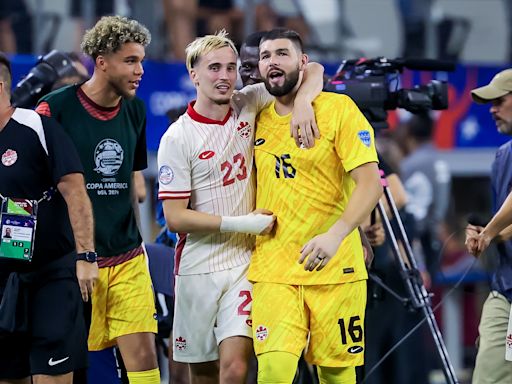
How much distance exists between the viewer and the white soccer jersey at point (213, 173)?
22.3ft

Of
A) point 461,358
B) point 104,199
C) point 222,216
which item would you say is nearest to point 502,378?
point 222,216

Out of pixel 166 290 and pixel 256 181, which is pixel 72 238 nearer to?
pixel 256 181

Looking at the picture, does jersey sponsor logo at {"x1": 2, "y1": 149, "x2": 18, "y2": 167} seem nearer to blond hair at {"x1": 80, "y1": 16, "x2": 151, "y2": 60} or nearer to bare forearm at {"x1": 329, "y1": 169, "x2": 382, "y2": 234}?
blond hair at {"x1": 80, "y1": 16, "x2": 151, "y2": 60}

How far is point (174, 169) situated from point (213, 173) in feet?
0.65

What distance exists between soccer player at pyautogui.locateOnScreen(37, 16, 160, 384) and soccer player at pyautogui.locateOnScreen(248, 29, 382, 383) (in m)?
0.84

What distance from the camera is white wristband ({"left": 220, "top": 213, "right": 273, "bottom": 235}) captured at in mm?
6609

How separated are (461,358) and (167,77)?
433cm

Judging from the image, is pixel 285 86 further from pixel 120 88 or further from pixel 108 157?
pixel 108 157

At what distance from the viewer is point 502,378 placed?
7449 millimetres

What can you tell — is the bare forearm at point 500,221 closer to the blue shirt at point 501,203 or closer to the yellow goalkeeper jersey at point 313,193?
the blue shirt at point 501,203

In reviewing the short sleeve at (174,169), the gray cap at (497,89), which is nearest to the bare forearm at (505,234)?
the gray cap at (497,89)

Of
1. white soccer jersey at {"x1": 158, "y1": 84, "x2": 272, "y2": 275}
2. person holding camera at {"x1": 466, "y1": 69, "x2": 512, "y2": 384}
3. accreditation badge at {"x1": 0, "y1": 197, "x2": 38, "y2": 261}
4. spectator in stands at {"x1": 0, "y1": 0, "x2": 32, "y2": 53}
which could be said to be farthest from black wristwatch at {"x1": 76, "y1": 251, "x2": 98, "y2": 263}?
spectator in stands at {"x1": 0, "y1": 0, "x2": 32, "y2": 53}

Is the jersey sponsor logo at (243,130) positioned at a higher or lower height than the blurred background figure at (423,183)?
higher

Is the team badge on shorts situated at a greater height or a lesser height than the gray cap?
lesser
